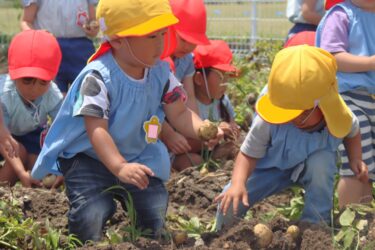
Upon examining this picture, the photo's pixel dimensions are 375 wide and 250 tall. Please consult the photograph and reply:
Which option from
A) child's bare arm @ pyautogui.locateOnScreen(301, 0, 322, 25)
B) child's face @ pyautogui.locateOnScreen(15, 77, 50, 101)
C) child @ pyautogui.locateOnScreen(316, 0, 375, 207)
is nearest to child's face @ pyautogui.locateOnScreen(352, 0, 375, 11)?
child @ pyautogui.locateOnScreen(316, 0, 375, 207)

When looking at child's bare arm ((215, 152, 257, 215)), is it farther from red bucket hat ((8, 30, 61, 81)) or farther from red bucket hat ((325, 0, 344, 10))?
red bucket hat ((8, 30, 61, 81))

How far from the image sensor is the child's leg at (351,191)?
4.08 metres

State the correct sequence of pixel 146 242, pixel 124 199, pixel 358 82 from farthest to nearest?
pixel 358 82, pixel 124 199, pixel 146 242

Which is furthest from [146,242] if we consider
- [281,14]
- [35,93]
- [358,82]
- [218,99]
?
[281,14]

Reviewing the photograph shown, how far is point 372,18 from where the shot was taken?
13.8 feet

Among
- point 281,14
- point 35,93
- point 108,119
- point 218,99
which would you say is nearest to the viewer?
point 108,119

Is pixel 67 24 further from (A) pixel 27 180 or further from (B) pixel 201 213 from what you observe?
(B) pixel 201 213

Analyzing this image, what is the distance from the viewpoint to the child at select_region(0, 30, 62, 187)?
15.9ft

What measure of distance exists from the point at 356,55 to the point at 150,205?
1282 mm

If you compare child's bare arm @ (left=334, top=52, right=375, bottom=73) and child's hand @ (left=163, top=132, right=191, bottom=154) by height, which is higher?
child's bare arm @ (left=334, top=52, right=375, bottom=73)

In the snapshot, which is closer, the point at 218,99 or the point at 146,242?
the point at 146,242

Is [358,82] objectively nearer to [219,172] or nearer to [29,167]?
[219,172]

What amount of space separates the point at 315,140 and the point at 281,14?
285 inches

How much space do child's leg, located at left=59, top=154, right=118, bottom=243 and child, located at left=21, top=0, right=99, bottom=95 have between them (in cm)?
234
